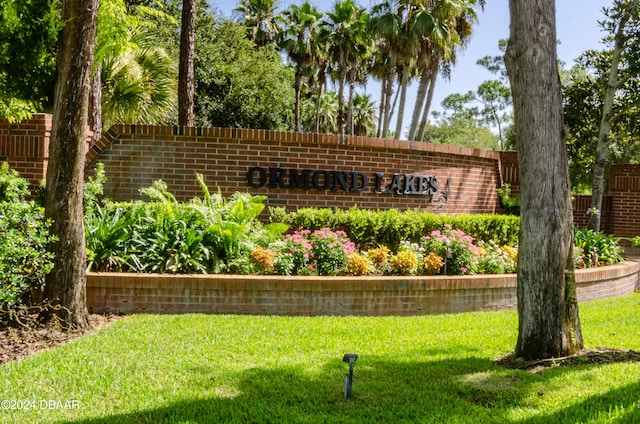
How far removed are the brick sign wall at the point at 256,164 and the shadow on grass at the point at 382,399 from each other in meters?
4.92

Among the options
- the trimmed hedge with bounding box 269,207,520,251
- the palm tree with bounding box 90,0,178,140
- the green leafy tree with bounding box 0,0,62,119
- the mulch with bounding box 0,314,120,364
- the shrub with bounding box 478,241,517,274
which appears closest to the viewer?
the mulch with bounding box 0,314,120,364

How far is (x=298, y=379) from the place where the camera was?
14.1 ft

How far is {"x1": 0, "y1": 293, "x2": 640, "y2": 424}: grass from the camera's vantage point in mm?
3607

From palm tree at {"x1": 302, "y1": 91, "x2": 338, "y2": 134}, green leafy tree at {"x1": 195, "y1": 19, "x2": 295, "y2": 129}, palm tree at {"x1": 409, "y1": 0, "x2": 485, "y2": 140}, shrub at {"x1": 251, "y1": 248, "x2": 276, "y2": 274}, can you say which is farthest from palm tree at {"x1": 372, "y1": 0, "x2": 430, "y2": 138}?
shrub at {"x1": 251, "y1": 248, "x2": 276, "y2": 274}

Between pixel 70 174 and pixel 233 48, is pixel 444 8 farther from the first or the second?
pixel 70 174

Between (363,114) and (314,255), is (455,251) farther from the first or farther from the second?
(363,114)

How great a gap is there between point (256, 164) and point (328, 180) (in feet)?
3.82

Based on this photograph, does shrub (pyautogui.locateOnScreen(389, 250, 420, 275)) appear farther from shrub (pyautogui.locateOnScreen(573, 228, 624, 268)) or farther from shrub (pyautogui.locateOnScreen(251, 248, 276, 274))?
shrub (pyautogui.locateOnScreen(573, 228, 624, 268))

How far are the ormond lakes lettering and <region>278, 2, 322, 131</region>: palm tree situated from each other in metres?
25.1

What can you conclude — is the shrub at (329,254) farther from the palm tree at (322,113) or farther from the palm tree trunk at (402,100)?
the palm tree at (322,113)

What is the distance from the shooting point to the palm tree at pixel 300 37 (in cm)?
3484

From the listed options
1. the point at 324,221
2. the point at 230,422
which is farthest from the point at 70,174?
the point at 324,221

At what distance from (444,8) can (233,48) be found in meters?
9.99

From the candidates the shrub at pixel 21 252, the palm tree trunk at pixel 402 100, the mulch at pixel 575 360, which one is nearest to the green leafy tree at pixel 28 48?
the shrub at pixel 21 252
